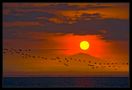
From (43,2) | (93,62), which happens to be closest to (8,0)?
(43,2)

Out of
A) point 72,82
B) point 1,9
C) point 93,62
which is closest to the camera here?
point 1,9

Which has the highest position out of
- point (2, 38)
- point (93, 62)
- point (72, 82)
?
point (2, 38)

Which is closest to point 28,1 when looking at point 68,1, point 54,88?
point 68,1

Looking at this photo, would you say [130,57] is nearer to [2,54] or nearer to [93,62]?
[2,54]

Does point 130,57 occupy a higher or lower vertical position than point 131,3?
lower

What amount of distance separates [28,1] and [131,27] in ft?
2.04

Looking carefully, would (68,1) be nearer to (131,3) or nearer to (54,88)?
(131,3)

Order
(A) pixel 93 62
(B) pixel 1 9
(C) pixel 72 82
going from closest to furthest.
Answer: (B) pixel 1 9 → (A) pixel 93 62 → (C) pixel 72 82

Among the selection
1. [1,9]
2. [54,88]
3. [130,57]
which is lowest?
[54,88]

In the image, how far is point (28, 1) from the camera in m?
2.22

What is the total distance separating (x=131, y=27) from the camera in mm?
2213

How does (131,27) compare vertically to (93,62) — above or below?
above

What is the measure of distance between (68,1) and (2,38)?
17.4 inches

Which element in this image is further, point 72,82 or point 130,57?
point 72,82
